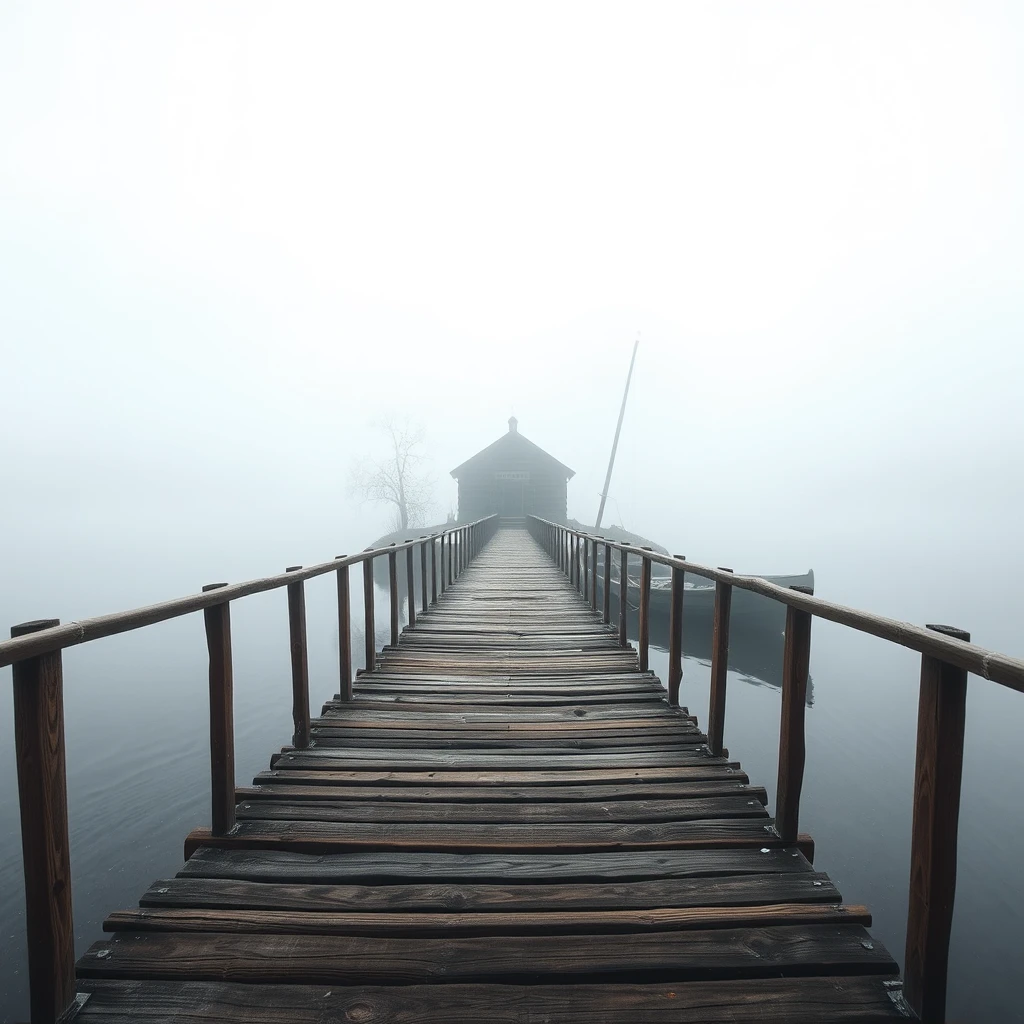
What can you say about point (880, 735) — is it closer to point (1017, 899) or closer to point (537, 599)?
point (1017, 899)

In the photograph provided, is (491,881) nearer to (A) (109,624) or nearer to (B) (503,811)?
(B) (503,811)

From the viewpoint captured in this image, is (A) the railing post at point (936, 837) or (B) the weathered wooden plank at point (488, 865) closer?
(A) the railing post at point (936, 837)

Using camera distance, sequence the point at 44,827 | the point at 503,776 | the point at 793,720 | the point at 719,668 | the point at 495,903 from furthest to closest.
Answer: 1. the point at 719,668
2. the point at 503,776
3. the point at 793,720
4. the point at 495,903
5. the point at 44,827

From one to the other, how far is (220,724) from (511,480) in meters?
34.2

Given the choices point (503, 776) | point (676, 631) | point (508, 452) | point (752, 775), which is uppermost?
point (508, 452)

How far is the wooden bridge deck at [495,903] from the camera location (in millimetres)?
1742

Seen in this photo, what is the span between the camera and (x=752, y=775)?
34.3 feet

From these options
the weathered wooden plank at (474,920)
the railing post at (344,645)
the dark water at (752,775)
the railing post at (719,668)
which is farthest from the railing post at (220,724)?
the dark water at (752,775)

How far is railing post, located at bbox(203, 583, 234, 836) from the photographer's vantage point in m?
2.58

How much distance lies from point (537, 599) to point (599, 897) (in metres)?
7.26

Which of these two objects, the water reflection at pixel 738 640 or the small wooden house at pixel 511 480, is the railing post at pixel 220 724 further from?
the small wooden house at pixel 511 480

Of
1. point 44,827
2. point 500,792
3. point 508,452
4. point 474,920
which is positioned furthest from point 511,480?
point 44,827

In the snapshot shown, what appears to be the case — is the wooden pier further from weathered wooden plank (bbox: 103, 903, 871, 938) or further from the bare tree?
the bare tree

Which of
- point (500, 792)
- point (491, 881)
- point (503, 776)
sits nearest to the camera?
point (491, 881)
